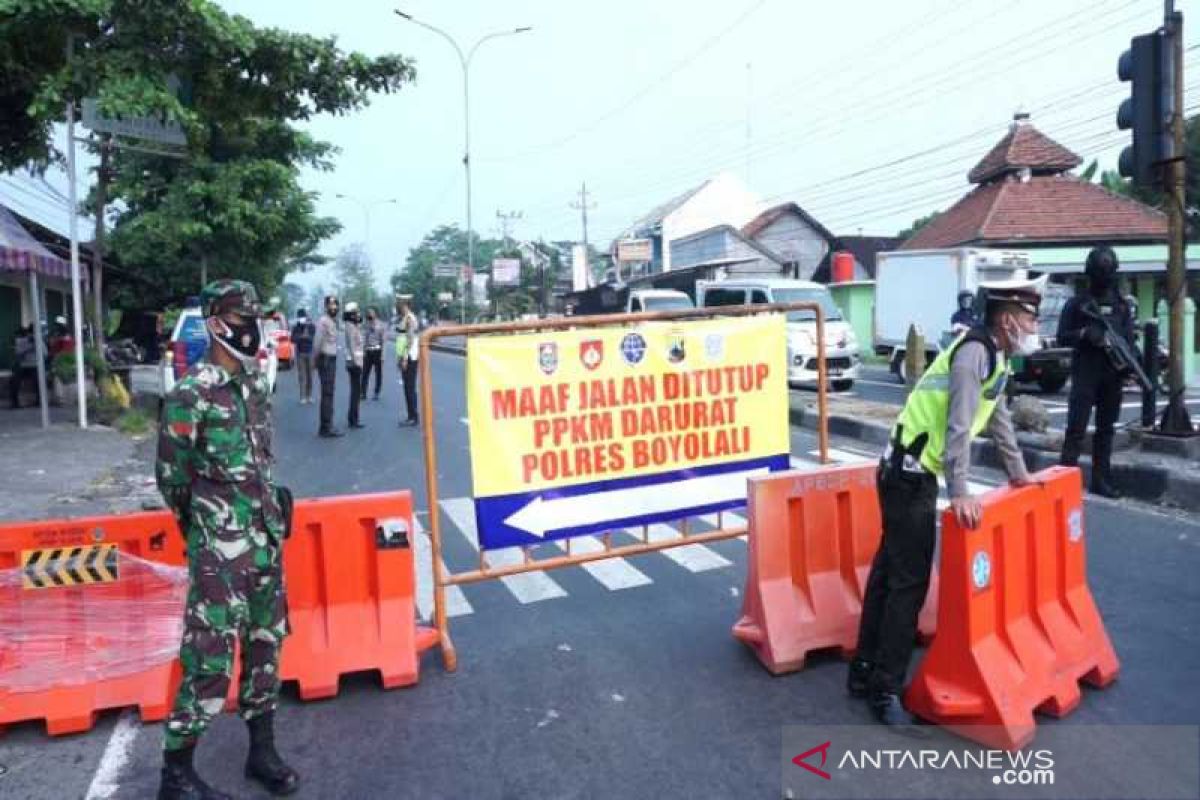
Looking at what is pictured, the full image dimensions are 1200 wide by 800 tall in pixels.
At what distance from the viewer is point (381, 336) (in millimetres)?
14953

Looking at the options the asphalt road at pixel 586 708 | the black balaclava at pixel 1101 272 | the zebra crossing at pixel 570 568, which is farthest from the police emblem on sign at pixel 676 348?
the black balaclava at pixel 1101 272

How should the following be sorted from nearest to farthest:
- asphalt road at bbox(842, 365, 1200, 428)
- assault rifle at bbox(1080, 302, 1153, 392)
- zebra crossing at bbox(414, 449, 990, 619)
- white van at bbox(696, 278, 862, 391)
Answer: zebra crossing at bbox(414, 449, 990, 619)
assault rifle at bbox(1080, 302, 1153, 392)
asphalt road at bbox(842, 365, 1200, 428)
white van at bbox(696, 278, 862, 391)

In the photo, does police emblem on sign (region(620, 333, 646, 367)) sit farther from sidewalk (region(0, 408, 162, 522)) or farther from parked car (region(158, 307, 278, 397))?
parked car (region(158, 307, 278, 397))

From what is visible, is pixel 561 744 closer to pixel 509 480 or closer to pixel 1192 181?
pixel 509 480

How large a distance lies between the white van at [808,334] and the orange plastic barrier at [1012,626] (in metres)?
11.9

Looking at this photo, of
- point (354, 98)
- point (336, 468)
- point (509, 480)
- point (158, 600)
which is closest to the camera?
point (158, 600)

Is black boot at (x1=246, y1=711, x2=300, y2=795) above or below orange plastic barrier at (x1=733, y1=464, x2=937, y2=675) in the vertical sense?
below

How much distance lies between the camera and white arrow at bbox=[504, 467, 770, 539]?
4582 mm

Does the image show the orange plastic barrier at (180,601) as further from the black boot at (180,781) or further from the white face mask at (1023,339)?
the white face mask at (1023,339)

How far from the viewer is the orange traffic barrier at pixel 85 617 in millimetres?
3895

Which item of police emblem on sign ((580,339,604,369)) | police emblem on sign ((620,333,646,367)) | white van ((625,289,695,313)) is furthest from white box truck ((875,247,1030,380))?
police emblem on sign ((580,339,604,369))

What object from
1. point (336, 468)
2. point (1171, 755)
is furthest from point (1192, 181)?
point (1171, 755)

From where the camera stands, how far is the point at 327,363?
41.3 ft

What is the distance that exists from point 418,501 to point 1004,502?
5.74 m
